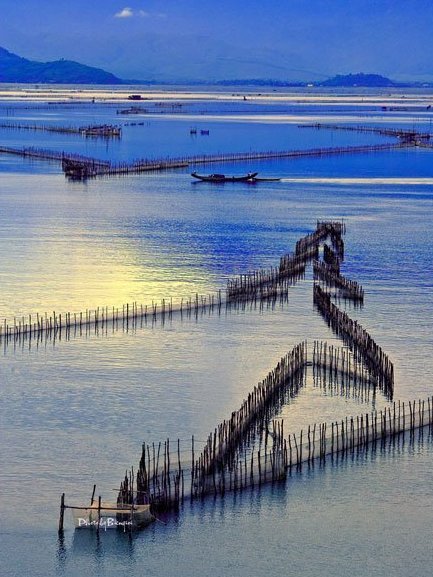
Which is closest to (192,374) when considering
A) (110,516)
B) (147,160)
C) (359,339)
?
(359,339)

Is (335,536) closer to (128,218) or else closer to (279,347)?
(279,347)

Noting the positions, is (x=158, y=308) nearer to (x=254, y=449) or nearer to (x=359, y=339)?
(x=359, y=339)

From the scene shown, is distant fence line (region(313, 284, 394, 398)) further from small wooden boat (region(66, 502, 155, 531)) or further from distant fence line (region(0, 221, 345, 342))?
small wooden boat (region(66, 502, 155, 531))

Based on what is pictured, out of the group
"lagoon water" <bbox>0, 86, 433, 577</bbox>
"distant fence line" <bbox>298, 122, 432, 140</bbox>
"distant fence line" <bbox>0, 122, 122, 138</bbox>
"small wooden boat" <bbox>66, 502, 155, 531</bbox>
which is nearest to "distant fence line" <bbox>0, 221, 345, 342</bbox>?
"lagoon water" <bbox>0, 86, 433, 577</bbox>

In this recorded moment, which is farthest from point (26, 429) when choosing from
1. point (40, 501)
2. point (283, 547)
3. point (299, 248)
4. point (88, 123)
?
point (88, 123)

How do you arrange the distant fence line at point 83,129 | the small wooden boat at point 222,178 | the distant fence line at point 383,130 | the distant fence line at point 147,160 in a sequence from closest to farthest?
1. the small wooden boat at point 222,178
2. the distant fence line at point 147,160
3. the distant fence line at point 83,129
4. the distant fence line at point 383,130

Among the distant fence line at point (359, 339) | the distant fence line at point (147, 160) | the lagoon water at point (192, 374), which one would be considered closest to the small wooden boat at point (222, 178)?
the lagoon water at point (192, 374)

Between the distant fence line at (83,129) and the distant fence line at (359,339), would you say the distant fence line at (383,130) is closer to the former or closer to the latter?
the distant fence line at (83,129)
